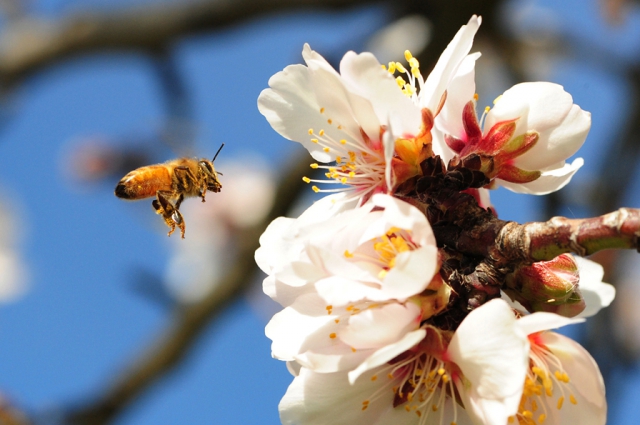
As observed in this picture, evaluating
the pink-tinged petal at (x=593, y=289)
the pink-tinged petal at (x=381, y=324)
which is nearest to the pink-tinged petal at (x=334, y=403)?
the pink-tinged petal at (x=381, y=324)

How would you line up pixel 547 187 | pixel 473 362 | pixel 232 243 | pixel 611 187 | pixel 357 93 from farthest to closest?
pixel 232 243
pixel 611 187
pixel 547 187
pixel 357 93
pixel 473 362


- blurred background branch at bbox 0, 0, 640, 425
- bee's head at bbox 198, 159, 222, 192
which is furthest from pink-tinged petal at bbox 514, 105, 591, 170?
blurred background branch at bbox 0, 0, 640, 425

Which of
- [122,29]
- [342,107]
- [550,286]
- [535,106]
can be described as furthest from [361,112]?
[122,29]

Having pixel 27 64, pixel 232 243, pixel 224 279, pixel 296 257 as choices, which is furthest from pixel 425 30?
pixel 232 243

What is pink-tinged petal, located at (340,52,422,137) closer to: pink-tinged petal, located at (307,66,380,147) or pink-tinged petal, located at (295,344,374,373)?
pink-tinged petal, located at (307,66,380,147)

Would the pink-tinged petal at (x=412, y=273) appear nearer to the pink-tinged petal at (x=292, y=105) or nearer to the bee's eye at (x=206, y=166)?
the pink-tinged petal at (x=292, y=105)

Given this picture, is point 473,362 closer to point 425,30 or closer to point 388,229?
point 388,229

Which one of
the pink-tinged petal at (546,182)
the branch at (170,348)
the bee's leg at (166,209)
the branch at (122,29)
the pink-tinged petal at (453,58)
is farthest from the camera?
the branch at (170,348)
